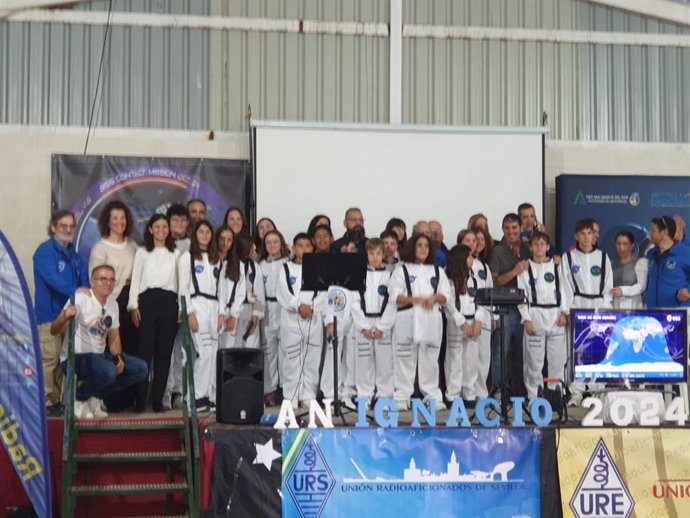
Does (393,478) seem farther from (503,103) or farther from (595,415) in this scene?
(503,103)

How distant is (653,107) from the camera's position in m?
13.9

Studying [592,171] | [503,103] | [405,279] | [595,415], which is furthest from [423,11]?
[595,415]

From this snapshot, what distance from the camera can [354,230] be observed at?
11406 mm

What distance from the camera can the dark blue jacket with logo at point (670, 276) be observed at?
1070 centimetres

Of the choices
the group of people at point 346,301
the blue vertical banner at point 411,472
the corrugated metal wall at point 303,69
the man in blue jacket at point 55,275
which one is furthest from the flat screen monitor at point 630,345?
the corrugated metal wall at point 303,69

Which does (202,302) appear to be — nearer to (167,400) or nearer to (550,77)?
(167,400)

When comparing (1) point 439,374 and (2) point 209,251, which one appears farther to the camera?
(1) point 439,374

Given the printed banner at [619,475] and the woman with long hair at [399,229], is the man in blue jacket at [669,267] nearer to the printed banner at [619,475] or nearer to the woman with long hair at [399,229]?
the printed banner at [619,475]

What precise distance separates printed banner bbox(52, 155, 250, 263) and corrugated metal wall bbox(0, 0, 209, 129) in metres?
0.57

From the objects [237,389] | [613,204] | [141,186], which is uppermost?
[141,186]

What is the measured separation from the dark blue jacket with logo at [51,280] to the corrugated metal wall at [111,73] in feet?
10.0

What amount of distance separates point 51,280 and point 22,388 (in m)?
2.51

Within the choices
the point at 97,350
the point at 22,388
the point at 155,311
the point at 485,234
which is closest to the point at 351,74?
the point at 485,234

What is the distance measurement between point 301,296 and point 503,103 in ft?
14.4
